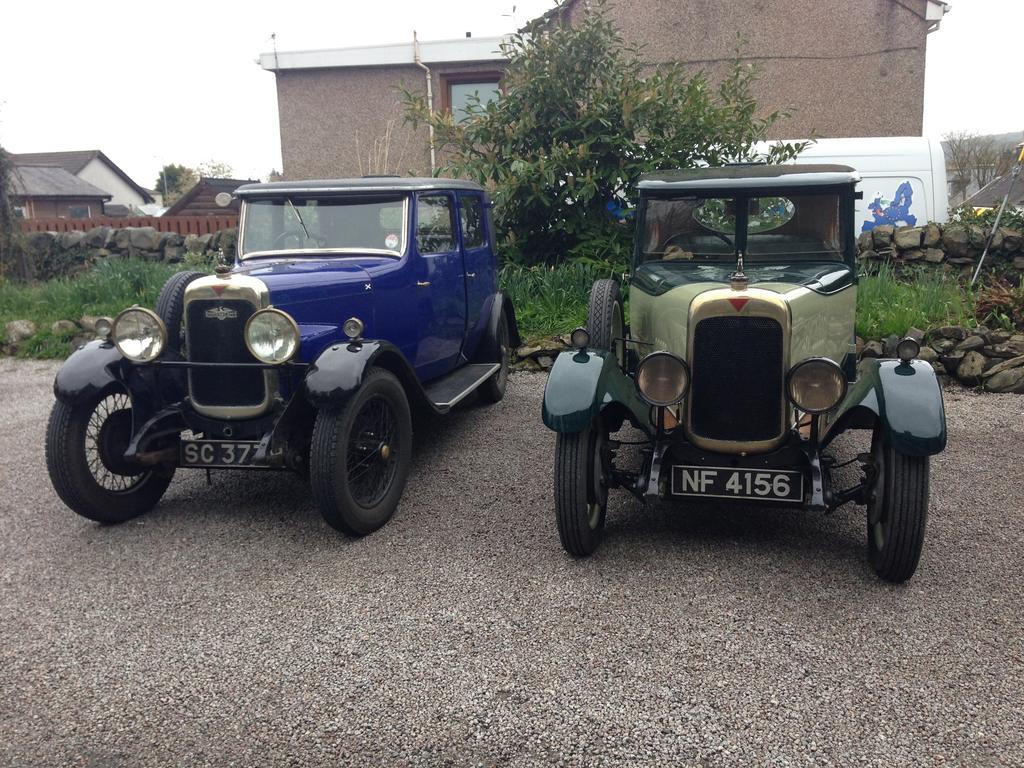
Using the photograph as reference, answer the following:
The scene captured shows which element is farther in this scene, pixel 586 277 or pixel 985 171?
pixel 985 171

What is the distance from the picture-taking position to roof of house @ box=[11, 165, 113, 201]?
3544cm

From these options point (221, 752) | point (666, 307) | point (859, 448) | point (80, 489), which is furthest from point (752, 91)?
point (221, 752)

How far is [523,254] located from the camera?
8641 millimetres

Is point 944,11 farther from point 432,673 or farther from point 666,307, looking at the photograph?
point 432,673

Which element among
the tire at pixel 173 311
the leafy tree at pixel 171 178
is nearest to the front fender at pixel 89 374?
the tire at pixel 173 311

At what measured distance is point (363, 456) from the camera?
13.5 feet

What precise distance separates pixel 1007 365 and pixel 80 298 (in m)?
9.94

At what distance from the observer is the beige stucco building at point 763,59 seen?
12672 millimetres

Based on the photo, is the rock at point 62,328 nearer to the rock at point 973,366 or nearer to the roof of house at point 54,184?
the rock at point 973,366

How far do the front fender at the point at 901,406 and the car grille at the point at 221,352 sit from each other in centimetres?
287

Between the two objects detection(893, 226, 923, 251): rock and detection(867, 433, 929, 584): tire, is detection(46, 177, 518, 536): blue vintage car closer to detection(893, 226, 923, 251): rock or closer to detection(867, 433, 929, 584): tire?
detection(867, 433, 929, 584): tire

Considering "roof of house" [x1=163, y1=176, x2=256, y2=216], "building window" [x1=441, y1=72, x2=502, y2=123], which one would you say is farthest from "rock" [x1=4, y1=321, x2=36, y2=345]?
"roof of house" [x1=163, y1=176, x2=256, y2=216]

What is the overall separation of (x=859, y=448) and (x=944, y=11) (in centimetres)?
1071

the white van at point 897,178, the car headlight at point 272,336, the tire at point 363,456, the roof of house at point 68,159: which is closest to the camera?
the tire at point 363,456
